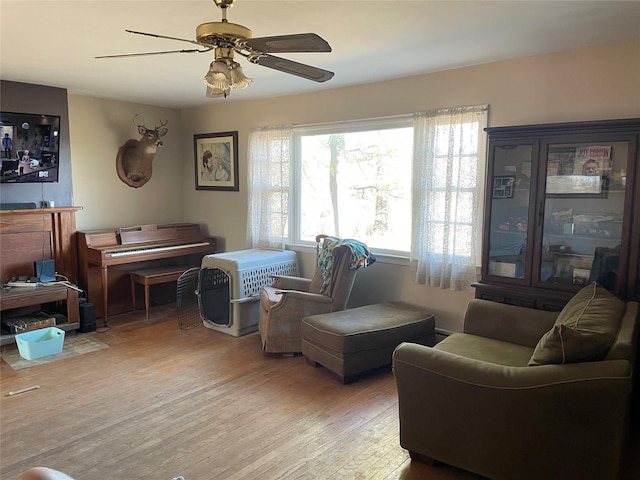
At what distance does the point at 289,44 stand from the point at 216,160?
12.4ft

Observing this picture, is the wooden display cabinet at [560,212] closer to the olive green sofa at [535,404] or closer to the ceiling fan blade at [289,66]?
the olive green sofa at [535,404]

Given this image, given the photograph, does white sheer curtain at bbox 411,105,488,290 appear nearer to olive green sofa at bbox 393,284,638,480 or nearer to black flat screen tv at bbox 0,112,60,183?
olive green sofa at bbox 393,284,638,480

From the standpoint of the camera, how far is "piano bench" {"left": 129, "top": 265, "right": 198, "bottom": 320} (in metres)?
4.87

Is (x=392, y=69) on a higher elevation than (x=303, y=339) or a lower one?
higher

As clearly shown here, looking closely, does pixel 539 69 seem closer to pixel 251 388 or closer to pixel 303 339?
pixel 303 339

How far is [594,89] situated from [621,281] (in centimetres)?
126

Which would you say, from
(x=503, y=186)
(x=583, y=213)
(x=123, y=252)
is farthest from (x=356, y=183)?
(x=123, y=252)

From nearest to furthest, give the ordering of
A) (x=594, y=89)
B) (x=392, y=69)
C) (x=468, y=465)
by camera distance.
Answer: (x=468, y=465), (x=594, y=89), (x=392, y=69)

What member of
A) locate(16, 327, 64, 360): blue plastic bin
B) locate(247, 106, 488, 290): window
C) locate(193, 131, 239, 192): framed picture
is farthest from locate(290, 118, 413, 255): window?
locate(16, 327, 64, 360): blue plastic bin

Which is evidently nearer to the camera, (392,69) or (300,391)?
(300,391)

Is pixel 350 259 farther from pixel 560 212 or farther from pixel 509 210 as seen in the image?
pixel 560 212

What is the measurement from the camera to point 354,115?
4.29m

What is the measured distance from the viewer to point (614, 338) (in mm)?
2061

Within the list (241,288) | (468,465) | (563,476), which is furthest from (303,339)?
(563,476)
